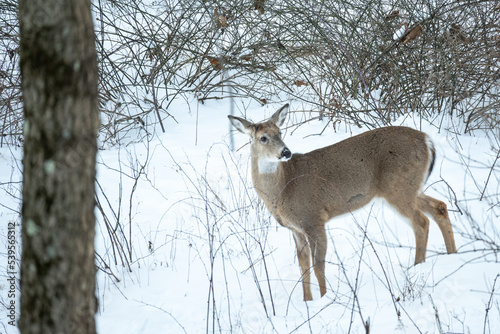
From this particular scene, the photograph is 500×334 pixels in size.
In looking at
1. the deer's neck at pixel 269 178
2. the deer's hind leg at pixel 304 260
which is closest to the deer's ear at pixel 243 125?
the deer's neck at pixel 269 178

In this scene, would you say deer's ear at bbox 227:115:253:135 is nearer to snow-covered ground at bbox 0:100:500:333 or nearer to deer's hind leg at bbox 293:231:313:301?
snow-covered ground at bbox 0:100:500:333

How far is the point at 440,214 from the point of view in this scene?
199 inches

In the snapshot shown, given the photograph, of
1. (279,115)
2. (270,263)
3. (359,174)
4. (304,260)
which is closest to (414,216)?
(359,174)

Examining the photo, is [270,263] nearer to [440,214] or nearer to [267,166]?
[267,166]

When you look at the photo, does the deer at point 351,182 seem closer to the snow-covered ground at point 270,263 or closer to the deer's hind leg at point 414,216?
the deer's hind leg at point 414,216

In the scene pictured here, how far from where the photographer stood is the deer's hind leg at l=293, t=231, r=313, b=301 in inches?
181

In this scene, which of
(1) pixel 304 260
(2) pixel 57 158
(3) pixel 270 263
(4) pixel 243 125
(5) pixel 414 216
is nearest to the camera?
(2) pixel 57 158

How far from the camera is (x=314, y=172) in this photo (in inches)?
204

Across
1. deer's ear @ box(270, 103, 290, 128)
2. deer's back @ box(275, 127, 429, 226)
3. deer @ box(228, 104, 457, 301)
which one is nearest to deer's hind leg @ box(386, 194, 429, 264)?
deer @ box(228, 104, 457, 301)

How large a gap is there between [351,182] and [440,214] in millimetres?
938

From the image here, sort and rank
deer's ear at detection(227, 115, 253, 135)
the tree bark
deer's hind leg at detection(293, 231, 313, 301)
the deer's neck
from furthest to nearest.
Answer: deer's ear at detection(227, 115, 253, 135) → the deer's neck → deer's hind leg at detection(293, 231, 313, 301) → the tree bark

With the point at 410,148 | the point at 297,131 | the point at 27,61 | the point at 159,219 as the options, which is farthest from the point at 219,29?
the point at 27,61

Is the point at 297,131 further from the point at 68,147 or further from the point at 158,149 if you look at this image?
the point at 68,147

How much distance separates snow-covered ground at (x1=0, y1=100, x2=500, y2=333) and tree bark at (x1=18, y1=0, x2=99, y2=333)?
59.1 inches
